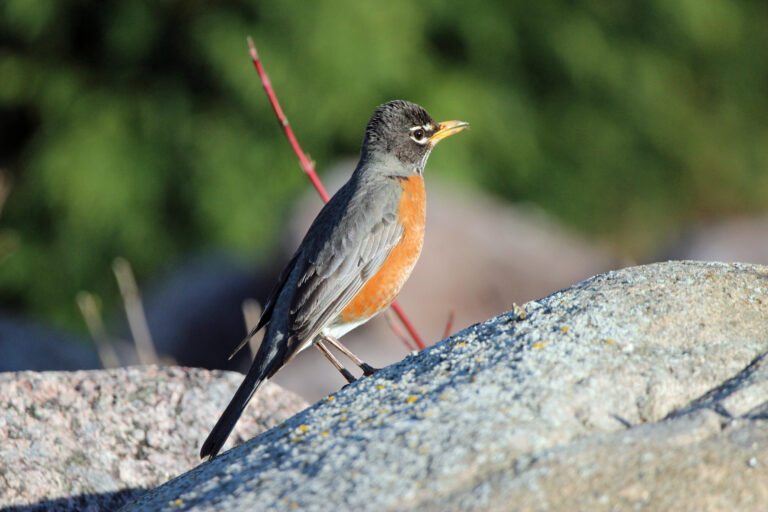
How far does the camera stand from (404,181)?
4.39 meters

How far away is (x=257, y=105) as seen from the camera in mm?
8547

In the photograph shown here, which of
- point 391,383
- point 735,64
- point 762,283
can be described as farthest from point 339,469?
point 735,64

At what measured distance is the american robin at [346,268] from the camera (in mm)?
3709

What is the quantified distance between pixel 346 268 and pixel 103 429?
1202 millimetres

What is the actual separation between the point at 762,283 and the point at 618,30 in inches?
299

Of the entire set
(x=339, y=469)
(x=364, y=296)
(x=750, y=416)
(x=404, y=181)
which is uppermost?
(x=404, y=181)

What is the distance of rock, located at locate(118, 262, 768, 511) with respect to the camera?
196 centimetres

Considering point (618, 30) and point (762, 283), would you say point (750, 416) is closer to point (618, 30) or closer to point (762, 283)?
point (762, 283)

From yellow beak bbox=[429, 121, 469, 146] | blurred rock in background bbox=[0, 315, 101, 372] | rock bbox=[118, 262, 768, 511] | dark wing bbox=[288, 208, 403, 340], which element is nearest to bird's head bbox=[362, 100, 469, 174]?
yellow beak bbox=[429, 121, 469, 146]

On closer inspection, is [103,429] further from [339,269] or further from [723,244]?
[723,244]

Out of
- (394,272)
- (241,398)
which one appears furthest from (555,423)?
(394,272)

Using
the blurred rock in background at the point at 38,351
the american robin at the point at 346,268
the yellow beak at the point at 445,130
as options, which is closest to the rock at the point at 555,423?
the american robin at the point at 346,268

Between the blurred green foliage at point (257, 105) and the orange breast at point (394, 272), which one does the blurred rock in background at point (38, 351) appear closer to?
the blurred green foliage at point (257, 105)

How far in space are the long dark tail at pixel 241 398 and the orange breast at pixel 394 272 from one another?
413 mm
